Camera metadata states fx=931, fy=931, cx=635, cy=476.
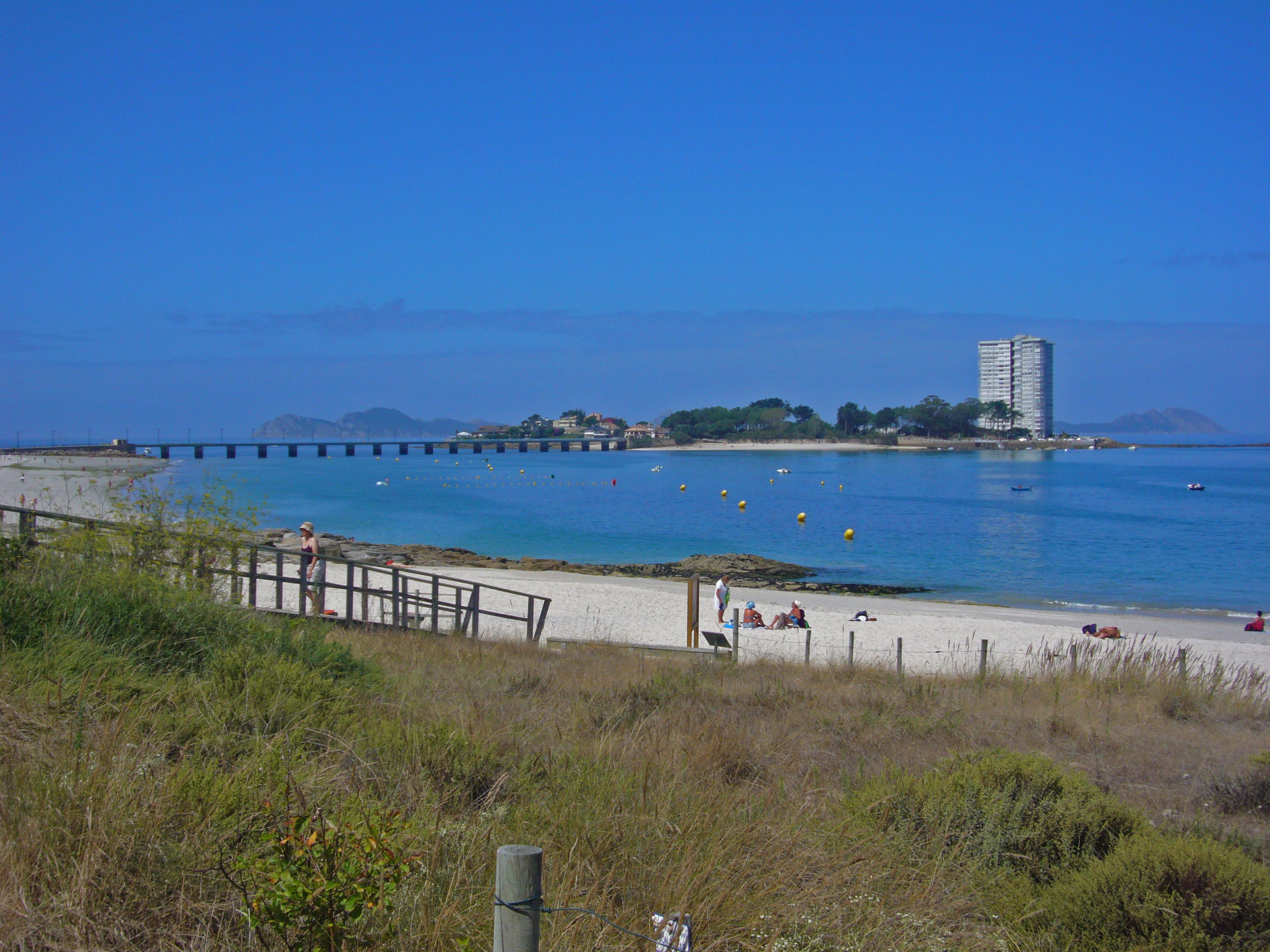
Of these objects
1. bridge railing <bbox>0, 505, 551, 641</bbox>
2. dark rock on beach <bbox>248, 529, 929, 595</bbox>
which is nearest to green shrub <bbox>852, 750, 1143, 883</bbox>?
bridge railing <bbox>0, 505, 551, 641</bbox>

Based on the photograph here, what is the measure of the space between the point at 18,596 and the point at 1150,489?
3997 inches

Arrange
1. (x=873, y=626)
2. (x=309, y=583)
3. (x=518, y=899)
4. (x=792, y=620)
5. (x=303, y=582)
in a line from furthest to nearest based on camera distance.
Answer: (x=873, y=626), (x=792, y=620), (x=309, y=583), (x=303, y=582), (x=518, y=899)

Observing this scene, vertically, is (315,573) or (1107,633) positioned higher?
(315,573)

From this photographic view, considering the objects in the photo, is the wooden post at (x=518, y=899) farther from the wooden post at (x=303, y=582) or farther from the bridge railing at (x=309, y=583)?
the wooden post at (x=303, y=582)

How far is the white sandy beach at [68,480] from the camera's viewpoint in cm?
1599

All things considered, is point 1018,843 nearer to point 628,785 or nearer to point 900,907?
point 900,907

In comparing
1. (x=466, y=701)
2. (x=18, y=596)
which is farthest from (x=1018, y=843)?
(x=18, y=596)

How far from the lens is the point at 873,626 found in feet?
75.6

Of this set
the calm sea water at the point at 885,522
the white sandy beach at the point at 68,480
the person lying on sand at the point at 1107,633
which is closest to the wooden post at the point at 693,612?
the calm sea water at the point at 885,522

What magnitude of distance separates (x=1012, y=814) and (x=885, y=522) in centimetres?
5663

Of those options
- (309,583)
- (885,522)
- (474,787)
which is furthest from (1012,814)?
(885,522)

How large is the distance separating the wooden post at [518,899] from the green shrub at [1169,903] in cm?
253

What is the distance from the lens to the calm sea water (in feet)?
119

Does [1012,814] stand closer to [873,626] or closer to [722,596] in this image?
[722,596]
